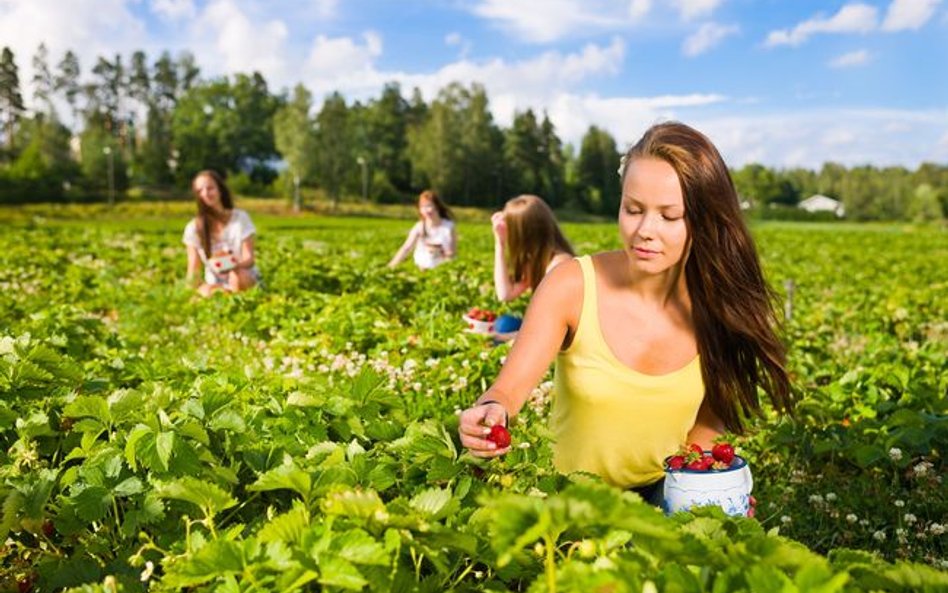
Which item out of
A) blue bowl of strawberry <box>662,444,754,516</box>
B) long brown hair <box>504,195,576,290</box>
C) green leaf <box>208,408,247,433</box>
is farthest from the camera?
long brown hair <box>504,195,576,290</box>

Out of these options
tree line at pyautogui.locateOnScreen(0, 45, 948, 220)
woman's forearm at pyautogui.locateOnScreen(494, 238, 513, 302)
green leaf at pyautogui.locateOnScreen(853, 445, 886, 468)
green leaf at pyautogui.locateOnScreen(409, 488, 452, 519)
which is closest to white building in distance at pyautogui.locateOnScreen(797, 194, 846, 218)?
tree line at pyautogui.locateOnScreen(0, 45, 948, 220)

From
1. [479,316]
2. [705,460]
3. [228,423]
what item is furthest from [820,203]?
[228,423]

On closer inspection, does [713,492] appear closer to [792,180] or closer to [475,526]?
[475,526]

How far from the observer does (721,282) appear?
9.08 feet

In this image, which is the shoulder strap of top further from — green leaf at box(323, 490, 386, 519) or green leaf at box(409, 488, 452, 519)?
green leaf at box(323, 490, 386, 519)

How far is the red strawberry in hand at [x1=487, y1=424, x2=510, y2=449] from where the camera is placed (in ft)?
6.50

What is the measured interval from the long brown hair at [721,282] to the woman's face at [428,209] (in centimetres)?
746

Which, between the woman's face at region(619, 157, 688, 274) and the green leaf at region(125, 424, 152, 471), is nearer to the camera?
the green leaf at region(125, 424, 152, 471)

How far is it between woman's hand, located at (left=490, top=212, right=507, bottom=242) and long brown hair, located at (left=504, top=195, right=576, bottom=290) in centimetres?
18

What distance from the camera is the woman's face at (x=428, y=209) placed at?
404 inches

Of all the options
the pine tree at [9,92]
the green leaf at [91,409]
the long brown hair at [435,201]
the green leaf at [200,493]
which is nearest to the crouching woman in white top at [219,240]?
the long brown hair at [435,201]

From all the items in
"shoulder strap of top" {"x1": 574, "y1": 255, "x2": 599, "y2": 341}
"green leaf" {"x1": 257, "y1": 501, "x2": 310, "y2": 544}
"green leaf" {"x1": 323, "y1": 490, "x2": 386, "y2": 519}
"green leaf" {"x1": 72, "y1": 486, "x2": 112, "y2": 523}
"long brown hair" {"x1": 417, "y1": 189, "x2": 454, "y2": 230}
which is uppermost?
"long brown hair" {"x1": 417, "y1": 189, "x2": 454, "y2": 230}

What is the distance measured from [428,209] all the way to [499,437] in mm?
8452

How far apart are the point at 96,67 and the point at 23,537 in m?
102
